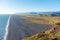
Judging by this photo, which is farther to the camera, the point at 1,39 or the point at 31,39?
the point at 1,39

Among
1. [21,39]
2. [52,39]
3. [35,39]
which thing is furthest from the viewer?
[21,39]

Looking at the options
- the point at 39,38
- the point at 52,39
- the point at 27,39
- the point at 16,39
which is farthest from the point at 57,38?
the point at 16,39

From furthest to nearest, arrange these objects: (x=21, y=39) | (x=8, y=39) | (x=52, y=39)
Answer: (x=8, y=39) → (x=21, y=39) → (x=52, y=39)

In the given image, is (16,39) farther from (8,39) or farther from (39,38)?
(39,38)

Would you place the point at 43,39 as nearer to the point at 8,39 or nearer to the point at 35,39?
the point at 35,39

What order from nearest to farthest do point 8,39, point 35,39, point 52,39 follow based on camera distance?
point 52,39
point 35,39
point 8,39

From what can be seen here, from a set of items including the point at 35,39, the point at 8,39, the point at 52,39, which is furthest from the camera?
the point at 8,39

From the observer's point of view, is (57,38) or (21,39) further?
(21,39)

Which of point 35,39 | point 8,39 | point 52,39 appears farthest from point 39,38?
point 8,39
